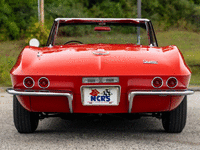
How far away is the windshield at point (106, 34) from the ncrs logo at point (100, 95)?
1.80 meters

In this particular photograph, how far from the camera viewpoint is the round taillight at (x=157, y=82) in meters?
3.74

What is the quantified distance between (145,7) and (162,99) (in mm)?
35904

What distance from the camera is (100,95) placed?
3715mm

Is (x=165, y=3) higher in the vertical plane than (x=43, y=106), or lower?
lower

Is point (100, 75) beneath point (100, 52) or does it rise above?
beneath

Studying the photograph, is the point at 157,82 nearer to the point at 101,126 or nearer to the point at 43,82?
the point at 43,82

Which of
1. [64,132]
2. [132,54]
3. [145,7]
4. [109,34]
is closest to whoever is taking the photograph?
[132,54]

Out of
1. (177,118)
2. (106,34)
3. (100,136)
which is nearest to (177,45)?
(106,34)

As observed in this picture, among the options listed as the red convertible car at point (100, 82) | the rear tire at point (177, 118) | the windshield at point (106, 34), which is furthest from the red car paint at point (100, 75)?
the windshield at point (106, 34)

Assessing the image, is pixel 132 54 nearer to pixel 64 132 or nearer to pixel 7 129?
pixel 64 132

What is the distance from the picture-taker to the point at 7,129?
4.68 m

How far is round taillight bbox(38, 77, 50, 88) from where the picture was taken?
12.3ft

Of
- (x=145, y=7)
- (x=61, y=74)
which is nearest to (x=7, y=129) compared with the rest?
(x=61, y=74)

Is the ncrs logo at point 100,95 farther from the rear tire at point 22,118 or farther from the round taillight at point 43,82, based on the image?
the rear tire at point 22,118
